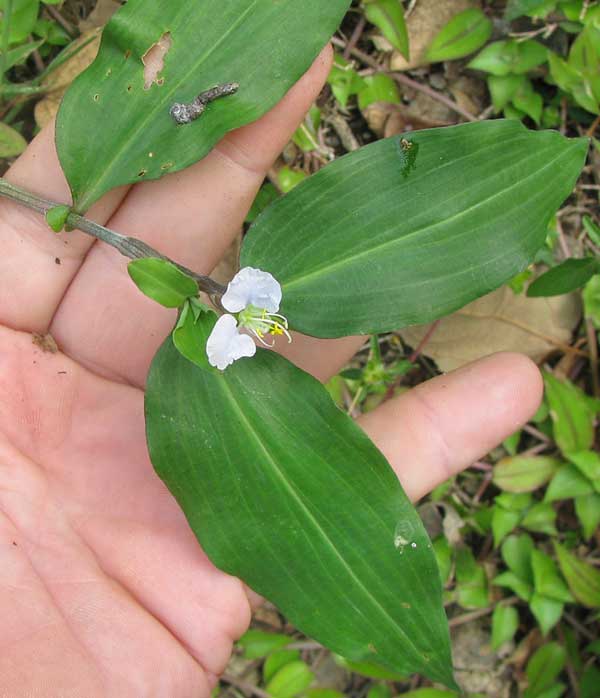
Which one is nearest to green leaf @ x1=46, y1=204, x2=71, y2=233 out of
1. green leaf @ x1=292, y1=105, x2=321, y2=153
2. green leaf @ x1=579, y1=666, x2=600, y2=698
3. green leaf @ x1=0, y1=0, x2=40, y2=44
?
green leaf @ x1=0, y1=0, x2=40, y2=44

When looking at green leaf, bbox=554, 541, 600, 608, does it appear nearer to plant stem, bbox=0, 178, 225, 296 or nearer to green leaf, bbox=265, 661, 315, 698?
green leaf, bbox=265, 661, 315, 698

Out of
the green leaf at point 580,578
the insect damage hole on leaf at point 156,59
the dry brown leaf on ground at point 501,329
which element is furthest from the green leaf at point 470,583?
the insect damage hole on leaf at point 156,59

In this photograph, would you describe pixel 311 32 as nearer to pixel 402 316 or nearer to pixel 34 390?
pixel 402 316

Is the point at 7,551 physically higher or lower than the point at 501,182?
lower

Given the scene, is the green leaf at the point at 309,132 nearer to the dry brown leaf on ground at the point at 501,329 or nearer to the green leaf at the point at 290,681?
the dry brown leaf on ground at the point at 501,329

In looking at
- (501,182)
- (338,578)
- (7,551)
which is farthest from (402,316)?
(7,551)
